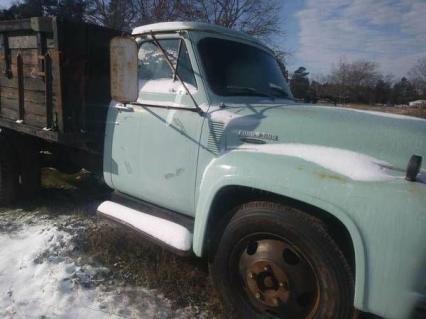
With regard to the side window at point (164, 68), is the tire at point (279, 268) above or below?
below

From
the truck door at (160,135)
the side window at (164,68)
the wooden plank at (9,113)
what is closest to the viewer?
the truck door at (160,135)

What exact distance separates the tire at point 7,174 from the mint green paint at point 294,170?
6.34 ft

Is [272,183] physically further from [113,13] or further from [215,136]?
[113,13]

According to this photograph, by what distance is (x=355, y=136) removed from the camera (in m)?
2.44

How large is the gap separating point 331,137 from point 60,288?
2355 millimetres

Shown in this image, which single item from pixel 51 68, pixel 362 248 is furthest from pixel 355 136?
pixel 51 68

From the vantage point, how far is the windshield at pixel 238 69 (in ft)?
10.6

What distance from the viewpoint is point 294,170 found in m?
2.36

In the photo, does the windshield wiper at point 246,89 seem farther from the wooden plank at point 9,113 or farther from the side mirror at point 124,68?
the wooden plank at point 9,113

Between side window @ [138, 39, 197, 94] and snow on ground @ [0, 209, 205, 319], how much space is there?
165cm

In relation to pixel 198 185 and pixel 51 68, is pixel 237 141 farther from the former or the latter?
pixel 51 68

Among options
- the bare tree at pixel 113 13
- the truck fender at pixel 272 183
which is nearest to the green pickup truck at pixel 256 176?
the truck fender at pixel 272 183

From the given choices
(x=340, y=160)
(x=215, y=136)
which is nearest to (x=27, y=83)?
(x=215, y=136)

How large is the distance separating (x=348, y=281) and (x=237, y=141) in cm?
117
